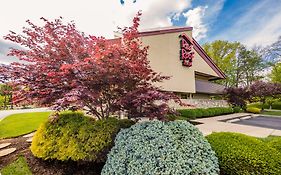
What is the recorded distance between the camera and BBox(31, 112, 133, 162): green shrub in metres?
3.42

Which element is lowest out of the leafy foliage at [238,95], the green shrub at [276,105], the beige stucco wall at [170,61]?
the green shrub at [276,105]

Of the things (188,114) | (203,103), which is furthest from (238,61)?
(188,114)

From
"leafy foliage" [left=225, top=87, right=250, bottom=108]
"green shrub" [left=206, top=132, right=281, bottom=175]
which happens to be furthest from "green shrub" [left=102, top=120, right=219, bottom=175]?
"leafy foliage" [left=225, top=87, right=250, bottom=108]

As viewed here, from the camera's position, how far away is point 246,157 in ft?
9.19

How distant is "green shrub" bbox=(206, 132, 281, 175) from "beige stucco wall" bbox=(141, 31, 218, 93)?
9.75 meters

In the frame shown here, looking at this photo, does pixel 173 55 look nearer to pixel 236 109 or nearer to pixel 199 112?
pixel 199 112

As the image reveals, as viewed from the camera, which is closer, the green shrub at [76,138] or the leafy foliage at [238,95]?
the green shrub at [76,138]

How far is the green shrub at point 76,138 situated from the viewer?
342cm

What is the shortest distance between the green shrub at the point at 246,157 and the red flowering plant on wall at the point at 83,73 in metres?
1.36

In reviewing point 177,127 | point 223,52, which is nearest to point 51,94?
point 177,127

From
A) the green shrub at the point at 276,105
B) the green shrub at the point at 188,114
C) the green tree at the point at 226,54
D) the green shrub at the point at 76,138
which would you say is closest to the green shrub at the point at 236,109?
the green shrub at the point at 188,114

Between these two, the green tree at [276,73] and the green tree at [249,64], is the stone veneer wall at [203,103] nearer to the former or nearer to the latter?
the green tree at [276,73]

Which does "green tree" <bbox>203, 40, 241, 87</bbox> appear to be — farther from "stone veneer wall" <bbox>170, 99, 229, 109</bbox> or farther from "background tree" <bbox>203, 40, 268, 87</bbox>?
"stone veneer wall" <bbox>170, 99, 229, 109</bbox>

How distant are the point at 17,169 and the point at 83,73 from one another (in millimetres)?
2740
